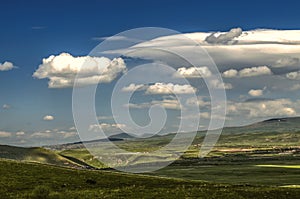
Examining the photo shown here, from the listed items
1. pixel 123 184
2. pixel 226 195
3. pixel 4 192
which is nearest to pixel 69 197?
pixel 4 192

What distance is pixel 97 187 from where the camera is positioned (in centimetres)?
6525

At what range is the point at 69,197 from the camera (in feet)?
185

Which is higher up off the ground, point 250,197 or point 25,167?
point 25,167

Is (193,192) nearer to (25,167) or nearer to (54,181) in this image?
(54,181)

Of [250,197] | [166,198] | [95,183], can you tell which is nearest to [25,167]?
[95,183]

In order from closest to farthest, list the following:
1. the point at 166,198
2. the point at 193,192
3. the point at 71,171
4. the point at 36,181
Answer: the point at 166,198
the point at 193,192
the point at 36,181
the point at 71,171

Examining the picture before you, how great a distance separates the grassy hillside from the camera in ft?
188

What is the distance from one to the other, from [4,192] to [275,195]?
3509cm

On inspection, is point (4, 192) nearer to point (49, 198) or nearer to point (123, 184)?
point (49, 198)

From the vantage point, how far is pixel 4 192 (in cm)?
6034

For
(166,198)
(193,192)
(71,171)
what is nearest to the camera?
(166,198)

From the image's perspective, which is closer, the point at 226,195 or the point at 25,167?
the point at 226,195

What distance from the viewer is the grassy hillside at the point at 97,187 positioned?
57.4 meters

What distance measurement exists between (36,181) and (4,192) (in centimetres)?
767
